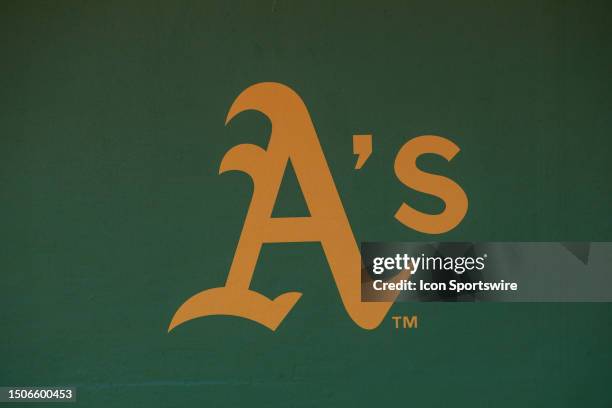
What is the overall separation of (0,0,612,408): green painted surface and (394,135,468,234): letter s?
0.15ft

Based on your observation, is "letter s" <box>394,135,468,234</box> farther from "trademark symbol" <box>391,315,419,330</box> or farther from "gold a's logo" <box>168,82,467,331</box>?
"trademark symbol" <box>391,315,419,330</box>

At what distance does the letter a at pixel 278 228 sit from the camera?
4289 mm

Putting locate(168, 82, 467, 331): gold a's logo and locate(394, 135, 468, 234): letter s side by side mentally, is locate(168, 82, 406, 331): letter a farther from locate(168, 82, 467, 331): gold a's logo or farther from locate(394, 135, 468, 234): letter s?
locate(394, 135, 468, 234): letter s

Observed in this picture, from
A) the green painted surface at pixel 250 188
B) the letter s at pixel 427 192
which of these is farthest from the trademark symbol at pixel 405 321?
the letter s at pixel 427 192

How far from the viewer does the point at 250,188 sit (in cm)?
430

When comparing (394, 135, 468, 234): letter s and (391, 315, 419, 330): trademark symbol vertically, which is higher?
(394, 135, 468, 234): letter s

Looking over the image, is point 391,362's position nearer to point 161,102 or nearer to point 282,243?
point 282,243

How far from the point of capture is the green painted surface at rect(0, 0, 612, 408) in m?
4.28

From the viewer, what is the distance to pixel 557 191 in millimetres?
4344

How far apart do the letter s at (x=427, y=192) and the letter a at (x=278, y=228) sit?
0.36 metres

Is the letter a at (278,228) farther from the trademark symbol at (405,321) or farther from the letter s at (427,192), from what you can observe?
the letter s at (427,192)

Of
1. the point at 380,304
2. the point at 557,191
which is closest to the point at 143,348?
the point at 380,304

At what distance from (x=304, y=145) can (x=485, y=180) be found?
1033mm

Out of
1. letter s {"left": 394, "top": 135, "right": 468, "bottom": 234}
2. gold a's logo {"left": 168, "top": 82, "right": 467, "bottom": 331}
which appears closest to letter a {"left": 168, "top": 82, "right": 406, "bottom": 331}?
gold a's logo {"left": 168, "top": 82, "right": 467, "bottom": 331}
